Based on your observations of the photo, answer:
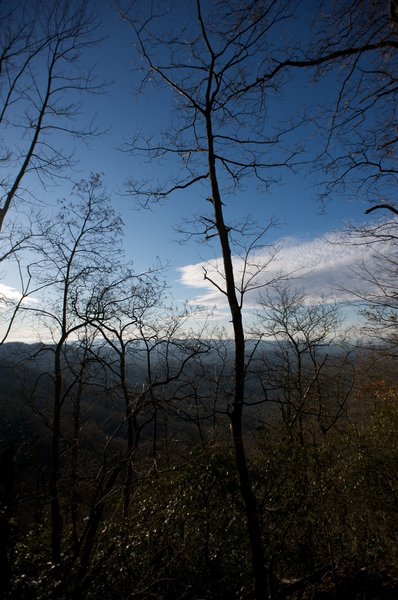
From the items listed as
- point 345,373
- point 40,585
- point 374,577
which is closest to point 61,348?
point 40,585

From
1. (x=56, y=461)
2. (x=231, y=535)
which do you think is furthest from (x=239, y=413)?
(x=56, y=461)

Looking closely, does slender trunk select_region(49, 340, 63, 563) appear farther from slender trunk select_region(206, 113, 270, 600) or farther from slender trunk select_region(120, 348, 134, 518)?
slender trunk select_region(206, 113, 270, 600)

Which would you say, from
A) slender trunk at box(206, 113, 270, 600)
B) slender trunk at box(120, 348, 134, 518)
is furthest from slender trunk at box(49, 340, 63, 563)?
slender trunk at box(206, 113, 270, 600)

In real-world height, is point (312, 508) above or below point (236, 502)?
below

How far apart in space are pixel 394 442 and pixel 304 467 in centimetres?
496

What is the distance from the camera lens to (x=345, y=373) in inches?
713

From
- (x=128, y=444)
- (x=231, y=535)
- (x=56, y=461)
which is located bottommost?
(x=231, y=535)

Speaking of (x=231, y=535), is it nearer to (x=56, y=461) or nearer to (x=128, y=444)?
(x=128, y=444)

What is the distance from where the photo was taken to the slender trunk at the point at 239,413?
13.0ft

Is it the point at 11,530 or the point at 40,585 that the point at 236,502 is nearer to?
the point at 40,585

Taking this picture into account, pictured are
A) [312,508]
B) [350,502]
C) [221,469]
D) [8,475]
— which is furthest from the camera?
[350,502]

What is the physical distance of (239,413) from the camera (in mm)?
4168

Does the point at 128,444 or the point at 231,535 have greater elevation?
the point at 128,444

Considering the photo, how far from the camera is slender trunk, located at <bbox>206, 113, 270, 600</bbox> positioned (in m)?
3.96
